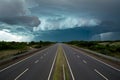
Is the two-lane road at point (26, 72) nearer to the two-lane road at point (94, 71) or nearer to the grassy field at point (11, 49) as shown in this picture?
the two-lane road at point (94, 71)

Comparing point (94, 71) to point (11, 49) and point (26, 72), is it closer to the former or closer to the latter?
point (26, 72)

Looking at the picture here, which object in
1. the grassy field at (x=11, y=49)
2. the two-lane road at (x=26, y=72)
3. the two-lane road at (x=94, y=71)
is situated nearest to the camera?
the two-lane road at (x=26, y=72)

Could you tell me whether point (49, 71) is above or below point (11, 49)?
below

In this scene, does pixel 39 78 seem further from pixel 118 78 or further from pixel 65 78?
pixel 118 78

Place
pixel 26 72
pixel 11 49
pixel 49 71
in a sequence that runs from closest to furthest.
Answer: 1. pixel 26 72
2. pixel 49 71
3. pixel 11 49

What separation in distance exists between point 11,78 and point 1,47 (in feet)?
230

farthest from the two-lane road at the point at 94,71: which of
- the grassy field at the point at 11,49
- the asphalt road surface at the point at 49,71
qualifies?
the grassy field at the point at 11,49

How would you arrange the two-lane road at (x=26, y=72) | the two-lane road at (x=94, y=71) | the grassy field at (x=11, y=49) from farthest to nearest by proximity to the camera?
the grassy field at (x=11, y=49)
the two-lane road at (x=94, y=71)
the two-lane road at (x=26, y=72)

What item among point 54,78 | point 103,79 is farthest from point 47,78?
point 103,79

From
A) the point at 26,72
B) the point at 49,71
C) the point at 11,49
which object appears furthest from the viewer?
the point at 11,49

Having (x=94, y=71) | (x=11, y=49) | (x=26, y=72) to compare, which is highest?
(x=11, y=49)

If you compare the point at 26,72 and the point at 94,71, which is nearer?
the point at 26,72

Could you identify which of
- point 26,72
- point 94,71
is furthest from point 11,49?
point 94,71

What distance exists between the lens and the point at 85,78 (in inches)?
558
